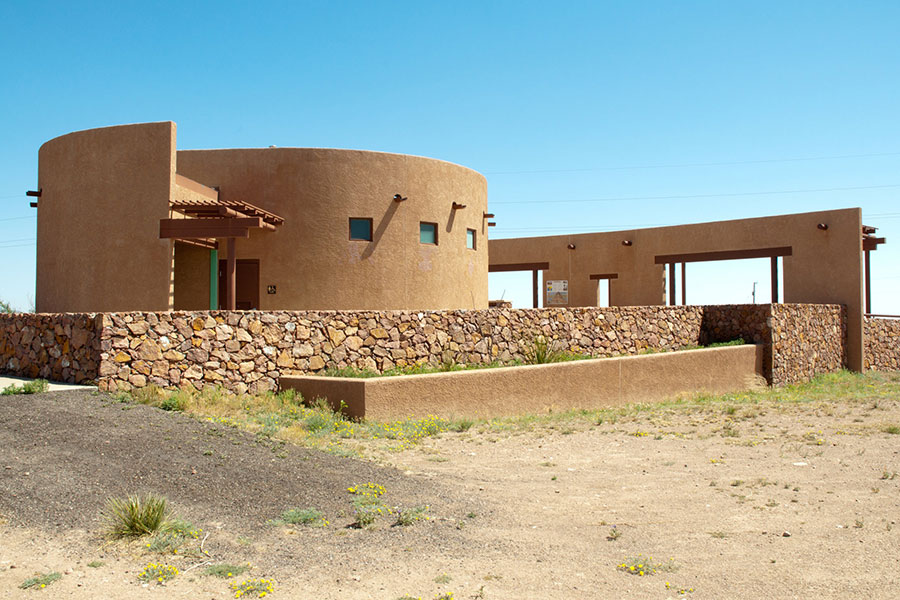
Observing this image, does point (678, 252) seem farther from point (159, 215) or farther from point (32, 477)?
point (32, 477)

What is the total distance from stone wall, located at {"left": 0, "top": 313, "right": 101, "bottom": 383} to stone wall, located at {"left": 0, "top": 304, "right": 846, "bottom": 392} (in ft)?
0.06

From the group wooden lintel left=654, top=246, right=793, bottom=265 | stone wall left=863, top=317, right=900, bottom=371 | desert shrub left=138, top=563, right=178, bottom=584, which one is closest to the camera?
desert shrub left=138, top=563, right=178, bottom=584

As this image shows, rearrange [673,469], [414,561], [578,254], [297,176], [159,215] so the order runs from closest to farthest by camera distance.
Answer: [414,561], [673,469], [159,215], [297,176], [578,254]

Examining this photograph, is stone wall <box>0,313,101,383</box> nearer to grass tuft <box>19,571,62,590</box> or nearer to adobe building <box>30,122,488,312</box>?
adobe building <box>30,122,488,312</box>

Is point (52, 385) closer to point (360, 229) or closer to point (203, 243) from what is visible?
point (203, 243)

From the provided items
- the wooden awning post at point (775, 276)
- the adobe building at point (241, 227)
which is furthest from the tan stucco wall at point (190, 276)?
the wooden awning post at point (775, 276)

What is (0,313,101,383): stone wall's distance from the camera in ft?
39.2

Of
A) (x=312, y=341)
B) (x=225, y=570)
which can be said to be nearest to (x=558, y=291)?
(x=312, y=341)

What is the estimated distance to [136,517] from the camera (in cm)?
633

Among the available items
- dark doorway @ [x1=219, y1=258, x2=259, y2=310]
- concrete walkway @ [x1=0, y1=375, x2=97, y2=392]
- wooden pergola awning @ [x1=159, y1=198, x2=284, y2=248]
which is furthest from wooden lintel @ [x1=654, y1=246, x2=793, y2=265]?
concrete walkway @ [x1=0, y1=375, x2=97, y2=392]

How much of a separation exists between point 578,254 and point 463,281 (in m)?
10.3

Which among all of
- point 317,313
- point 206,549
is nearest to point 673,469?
point 206,549

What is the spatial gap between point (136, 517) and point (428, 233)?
1541 cm

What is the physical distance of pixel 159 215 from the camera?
655 inches
